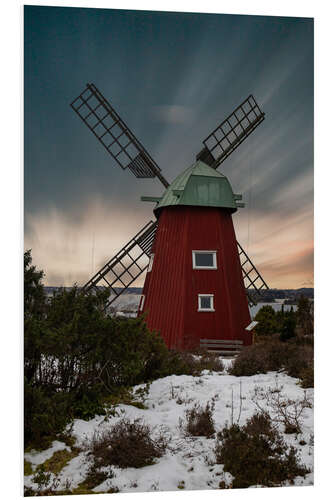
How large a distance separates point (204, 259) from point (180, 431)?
5.26 metres

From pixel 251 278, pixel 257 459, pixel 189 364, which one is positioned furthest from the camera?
pixel 251 278

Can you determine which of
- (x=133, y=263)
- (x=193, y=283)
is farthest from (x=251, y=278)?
(x=133, y=263)

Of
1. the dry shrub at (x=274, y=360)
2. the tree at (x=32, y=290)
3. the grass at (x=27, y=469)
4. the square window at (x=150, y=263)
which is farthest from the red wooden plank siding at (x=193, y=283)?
the grass at (x=27, y=469)

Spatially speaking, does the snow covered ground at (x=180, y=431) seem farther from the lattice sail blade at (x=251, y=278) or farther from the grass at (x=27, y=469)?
the lattice sail blade at (x=251, y=278)

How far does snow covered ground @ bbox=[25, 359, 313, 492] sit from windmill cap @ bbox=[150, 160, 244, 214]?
171 inches

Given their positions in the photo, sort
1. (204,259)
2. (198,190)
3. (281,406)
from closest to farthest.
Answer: (281,406) < (204,259) < (198,190)

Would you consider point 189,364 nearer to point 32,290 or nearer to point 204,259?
point 32,290

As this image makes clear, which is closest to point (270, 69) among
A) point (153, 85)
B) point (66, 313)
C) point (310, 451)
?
point (153, 85)

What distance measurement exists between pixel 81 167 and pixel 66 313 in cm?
217

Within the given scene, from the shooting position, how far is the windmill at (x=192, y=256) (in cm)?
962

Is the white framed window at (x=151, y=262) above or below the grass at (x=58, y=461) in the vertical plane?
above

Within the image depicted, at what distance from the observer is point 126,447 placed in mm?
4641
